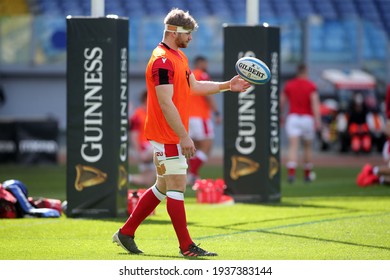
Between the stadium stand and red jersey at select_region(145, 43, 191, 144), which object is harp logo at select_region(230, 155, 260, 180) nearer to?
red jersey at select_region(145, 43, 191, 144)

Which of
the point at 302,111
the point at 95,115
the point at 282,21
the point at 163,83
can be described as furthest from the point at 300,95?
the point at 282,21

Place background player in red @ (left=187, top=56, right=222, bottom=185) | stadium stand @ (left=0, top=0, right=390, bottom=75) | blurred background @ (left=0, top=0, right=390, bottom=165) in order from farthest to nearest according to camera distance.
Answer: stadium stand @ (left=0, top=0, right=390, bottom=75)
blurred background @ (left=0, top=0, right=390, bottom=165)
background player in red @ (left=187, top=56, right=222, bottom=185)

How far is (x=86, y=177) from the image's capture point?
1212 centimetres

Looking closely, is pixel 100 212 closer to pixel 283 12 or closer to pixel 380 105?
pixel 380 105

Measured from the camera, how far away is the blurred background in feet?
98.3

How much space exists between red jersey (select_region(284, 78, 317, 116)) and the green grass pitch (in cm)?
344

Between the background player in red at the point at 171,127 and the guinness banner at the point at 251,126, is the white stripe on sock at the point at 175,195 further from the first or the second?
the guinness banner at the point at 251,126

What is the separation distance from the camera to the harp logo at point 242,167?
14242mm

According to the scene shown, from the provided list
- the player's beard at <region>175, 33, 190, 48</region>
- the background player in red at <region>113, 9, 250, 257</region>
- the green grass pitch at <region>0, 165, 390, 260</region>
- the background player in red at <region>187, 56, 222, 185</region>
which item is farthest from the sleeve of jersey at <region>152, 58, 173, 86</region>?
the background player in red at <region>187, 56, 222, 185</region>

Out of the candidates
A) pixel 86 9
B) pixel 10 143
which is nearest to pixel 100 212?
pixel 10 143

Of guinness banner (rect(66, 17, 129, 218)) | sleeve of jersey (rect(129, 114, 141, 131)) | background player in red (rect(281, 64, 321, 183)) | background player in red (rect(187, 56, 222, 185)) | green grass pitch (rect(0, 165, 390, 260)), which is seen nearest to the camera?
green grass pitch (rect(0, 165, 390, 260))

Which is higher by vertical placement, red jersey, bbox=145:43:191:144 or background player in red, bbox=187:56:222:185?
red jersey, bbox=145:43:191:144

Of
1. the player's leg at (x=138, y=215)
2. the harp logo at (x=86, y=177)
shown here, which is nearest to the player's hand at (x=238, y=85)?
the player's leg at (x=138, y=215)
